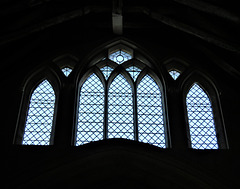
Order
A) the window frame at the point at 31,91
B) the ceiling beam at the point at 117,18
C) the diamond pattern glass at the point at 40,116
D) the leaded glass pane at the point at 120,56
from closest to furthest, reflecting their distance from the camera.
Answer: the window frame at the point at 31,91 < the diamond pattern glass at the point at 40,116 < the ceiling beam at the point at 117,18 < the leaded glass pane at the point at 120,56

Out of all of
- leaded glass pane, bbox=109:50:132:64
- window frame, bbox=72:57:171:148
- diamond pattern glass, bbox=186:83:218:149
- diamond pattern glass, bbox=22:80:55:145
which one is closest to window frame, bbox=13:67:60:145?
diamond pattern glass, bbox=22:80:55:145

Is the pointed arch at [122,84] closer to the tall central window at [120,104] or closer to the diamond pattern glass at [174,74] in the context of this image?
the tall central window at [120,104]

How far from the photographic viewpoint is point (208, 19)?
8.57 metres

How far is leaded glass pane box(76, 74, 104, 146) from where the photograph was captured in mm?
8258

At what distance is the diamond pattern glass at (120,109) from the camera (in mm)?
8332

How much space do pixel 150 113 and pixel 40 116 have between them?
2182mm

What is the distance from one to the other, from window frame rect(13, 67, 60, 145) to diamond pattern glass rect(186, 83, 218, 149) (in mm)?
2676

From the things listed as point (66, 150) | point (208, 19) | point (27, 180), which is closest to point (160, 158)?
point (66, 150)

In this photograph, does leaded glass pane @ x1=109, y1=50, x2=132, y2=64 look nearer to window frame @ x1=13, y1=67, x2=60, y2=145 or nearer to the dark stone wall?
the dark stone wall

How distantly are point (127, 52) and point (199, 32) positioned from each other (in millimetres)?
2024

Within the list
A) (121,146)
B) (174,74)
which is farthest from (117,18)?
(121,146)

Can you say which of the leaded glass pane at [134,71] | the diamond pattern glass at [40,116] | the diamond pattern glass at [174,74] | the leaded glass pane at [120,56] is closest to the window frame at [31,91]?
the diamond pattern glass at [40,116]

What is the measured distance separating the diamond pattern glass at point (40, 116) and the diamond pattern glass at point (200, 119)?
2767 millimetres
